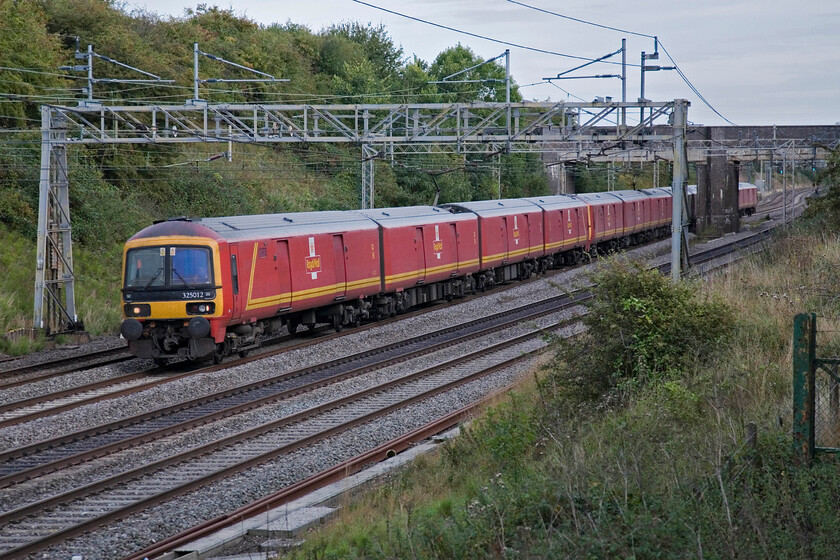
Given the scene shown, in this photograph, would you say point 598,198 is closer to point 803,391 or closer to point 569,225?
point 569,225

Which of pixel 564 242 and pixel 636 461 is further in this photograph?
pixel 564 242

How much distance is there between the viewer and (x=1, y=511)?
30.3 ft

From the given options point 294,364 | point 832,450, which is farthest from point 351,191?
point 832,450

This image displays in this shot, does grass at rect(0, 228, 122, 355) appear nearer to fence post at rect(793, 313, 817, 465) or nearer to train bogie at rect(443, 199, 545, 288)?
train bogie at rect(443, 199, 545, 288)

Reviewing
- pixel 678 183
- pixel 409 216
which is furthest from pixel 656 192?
pixel 678 183

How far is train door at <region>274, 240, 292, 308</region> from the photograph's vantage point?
62.4ft

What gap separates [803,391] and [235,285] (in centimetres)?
1206

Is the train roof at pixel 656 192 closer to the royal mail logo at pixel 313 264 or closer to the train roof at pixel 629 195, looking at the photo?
the train roof at pixel 629 195

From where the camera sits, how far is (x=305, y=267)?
20.0 metres

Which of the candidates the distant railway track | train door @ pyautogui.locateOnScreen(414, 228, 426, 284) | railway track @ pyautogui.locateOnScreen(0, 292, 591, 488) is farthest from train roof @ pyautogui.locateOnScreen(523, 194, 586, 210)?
the distant railway track

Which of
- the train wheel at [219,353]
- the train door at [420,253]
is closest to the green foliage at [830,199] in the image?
the train door at [420,253]

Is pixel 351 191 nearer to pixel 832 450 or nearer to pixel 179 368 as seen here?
pixel 179 368

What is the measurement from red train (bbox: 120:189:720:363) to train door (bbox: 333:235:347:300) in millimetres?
28

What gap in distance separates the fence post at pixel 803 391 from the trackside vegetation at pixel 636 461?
5.0 inches
